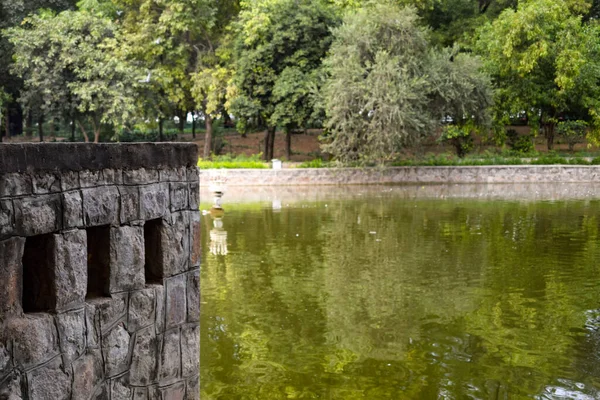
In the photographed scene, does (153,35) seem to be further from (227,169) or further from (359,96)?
(359,96)

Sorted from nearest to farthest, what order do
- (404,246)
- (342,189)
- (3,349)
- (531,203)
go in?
(3,349), (404,246), (531,203), (342,189)

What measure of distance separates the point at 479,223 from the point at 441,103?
12.5m

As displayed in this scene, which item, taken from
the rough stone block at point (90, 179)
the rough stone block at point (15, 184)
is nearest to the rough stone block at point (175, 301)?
the rough stone block at point (90, 179)

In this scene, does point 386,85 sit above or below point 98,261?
above

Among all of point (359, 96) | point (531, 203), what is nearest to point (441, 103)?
point (359, 96)

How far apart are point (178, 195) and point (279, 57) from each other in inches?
1095

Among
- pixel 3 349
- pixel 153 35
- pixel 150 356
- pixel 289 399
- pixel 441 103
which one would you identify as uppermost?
pixel 153 35

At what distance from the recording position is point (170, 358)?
15.6 ft

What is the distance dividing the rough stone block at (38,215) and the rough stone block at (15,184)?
0.14 feet

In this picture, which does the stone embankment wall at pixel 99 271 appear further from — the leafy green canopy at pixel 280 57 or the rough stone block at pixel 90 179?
the leafy green canopy at pixel 280 57

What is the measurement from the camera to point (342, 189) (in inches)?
1061

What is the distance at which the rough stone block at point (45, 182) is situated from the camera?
3656 mm

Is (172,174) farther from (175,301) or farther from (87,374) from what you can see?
(87,374)

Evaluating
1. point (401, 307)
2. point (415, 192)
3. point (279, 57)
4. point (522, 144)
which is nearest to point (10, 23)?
point (279, 57)
